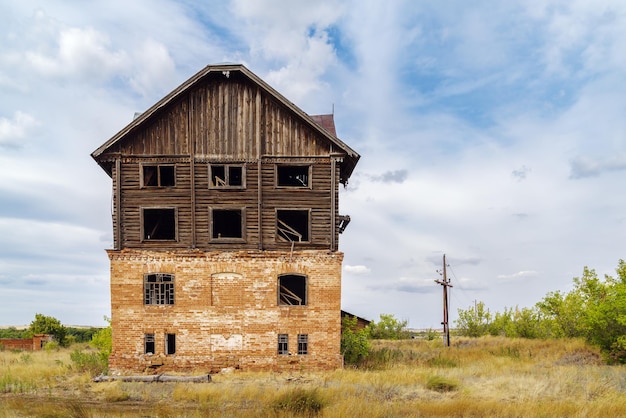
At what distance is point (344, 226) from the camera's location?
72.2ft

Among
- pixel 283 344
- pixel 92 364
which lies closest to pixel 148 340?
pixel 92 364

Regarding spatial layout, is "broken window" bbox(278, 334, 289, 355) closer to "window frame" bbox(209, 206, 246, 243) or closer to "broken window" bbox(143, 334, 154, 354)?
"window frame" bbox(209, 206, 246, 243)

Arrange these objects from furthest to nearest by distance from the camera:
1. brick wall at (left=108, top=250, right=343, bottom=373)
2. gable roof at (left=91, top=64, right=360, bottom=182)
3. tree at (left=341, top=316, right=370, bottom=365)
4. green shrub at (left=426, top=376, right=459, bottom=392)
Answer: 1. tree at (left=341, top=316, right=370, bottom=365)
2. gable roof at (left=91, top=64, right=360, bottom=182)
3. brick wall at (left=108, top=250, right=343, bottom=373)
4. green shrub at (left=426, top=376, right=459, bottom=392)

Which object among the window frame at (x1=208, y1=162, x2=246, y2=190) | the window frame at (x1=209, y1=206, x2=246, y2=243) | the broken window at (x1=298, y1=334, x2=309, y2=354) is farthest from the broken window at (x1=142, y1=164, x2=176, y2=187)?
the broken window at (x1=298, y1=334, x2=309, y2=354)

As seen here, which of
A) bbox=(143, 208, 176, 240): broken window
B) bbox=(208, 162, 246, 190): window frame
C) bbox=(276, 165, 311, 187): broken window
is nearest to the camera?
bbox=(208, 162, 246, 190): window frame

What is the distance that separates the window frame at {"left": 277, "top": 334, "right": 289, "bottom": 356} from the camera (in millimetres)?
19094

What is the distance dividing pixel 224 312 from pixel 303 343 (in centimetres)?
345

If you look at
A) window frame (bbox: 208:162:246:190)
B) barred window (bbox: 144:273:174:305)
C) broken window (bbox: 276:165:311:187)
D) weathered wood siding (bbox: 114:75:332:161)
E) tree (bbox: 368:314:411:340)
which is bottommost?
tree (bbox: 368:314:411:340)

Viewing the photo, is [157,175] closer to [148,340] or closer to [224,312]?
[224,312]

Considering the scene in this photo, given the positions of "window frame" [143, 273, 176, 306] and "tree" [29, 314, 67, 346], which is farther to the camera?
"tree" [29, 314, 67, 346]

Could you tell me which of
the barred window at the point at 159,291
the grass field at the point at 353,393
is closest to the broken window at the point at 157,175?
the barred window at the point at 159,291

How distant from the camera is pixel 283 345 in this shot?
1916 centimetres

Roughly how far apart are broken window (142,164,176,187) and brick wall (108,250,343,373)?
3174 mm

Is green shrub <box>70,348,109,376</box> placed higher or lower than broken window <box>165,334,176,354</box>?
lower
